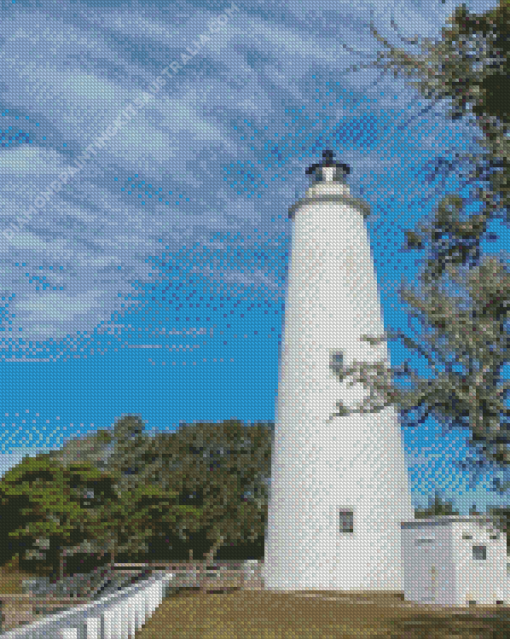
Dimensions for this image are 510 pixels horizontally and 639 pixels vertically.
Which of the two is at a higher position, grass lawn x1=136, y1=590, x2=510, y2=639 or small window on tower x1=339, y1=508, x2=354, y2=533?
small window on tower x1=339, y1=508, x2=354, y2=533

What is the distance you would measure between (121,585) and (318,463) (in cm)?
701

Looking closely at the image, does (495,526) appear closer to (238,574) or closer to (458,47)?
(458,47)

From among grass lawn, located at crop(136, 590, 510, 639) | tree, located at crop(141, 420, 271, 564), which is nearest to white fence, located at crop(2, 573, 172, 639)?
grass lawn, located at crop(136, 590, 510, 639)

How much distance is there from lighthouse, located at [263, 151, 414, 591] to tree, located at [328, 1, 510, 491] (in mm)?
9181

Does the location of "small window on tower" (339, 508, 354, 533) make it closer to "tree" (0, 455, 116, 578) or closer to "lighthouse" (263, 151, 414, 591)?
"lighthouse" (263, 151, 414, 591)

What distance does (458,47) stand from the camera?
8742mm

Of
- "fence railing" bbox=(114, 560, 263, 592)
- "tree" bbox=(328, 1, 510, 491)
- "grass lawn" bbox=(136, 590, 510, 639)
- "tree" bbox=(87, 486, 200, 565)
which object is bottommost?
"fence railing" bbox=(114, 560, 263, 592)

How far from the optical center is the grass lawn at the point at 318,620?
Answer: 35.9 feet

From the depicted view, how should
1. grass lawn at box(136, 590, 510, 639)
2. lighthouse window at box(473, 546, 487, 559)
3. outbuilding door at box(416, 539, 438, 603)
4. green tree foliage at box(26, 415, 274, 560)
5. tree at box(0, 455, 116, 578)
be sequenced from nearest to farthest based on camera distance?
1. grass lawn at box(136, 590, 510, 639)
2. lighthouse window at box(473, 546, 487, 559)
3. outbuilding door at box(416, 539, 438, 603)
4. tree at box(0, 455, 116, 578)
5. green tree foliage at box(26, 415, 274, 560)

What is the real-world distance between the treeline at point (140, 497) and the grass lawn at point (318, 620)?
269 inches

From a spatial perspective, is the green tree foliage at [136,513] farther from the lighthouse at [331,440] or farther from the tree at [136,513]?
the lighthouse at [331,440]

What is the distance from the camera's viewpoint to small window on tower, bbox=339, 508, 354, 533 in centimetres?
1811

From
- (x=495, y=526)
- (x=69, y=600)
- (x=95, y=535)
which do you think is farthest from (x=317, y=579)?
(x=495, y=526)

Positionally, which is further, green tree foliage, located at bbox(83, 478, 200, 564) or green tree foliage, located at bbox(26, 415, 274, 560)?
green tree foliage, located at bbox(26, 415, 274, 560)
